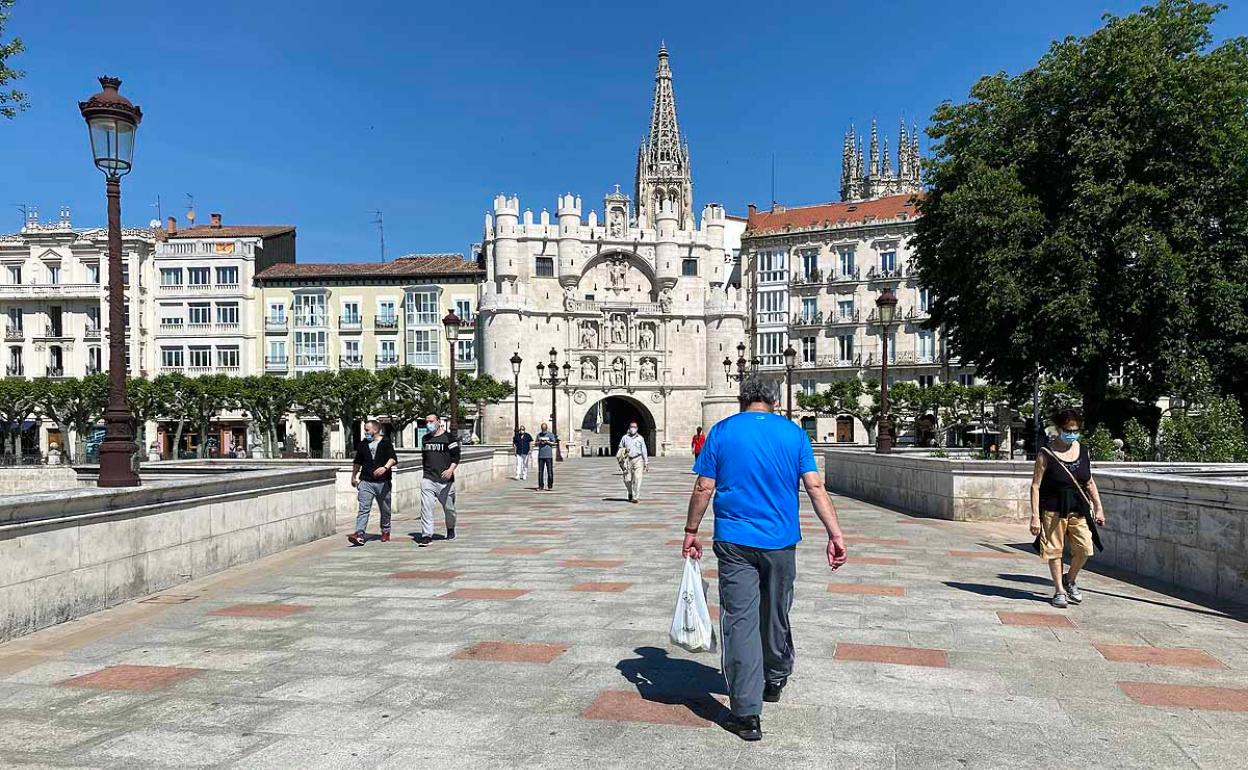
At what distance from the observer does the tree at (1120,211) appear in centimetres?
2041

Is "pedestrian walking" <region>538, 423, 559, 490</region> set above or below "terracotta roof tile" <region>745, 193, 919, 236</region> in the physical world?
below

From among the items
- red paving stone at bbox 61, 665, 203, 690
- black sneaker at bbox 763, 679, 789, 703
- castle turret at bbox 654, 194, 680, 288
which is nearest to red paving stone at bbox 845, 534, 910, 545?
black sneaker at bbox 763, 679, 789, 703

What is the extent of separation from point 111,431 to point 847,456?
16850 millimetres

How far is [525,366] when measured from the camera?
204ft

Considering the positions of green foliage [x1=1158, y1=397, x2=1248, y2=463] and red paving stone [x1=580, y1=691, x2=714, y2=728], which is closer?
red paving stone [x1=580, y1=691, x2=714, y2=728]

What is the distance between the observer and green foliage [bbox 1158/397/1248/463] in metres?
17.2

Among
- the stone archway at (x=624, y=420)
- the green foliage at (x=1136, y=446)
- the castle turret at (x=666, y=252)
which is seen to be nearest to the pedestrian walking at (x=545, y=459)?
the green foliage at (x=1136, y=446)

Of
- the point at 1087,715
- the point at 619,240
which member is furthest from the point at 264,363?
the point at 1087,715

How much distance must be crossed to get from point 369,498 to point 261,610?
482 cm

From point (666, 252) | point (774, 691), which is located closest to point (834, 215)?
point (666, 252)

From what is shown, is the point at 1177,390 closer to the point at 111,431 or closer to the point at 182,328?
the point at 111,431

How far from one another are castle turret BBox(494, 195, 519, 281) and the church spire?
17.5m

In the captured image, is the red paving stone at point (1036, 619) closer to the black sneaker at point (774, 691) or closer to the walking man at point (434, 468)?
the black sneaker at point (774, 691)

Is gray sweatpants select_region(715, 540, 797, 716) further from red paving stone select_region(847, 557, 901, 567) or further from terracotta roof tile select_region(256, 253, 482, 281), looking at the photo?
terracotta roof tile select_region(256, 253, 482, 281)
